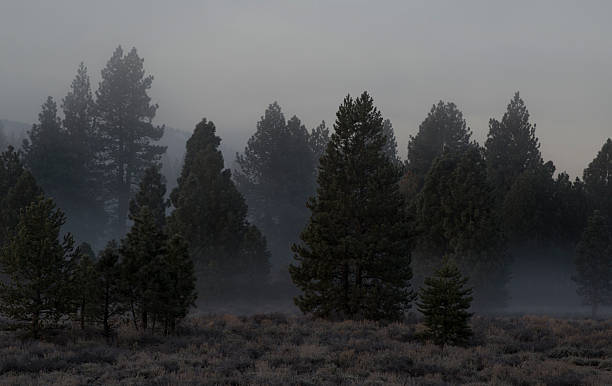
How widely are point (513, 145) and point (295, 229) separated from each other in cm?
2755

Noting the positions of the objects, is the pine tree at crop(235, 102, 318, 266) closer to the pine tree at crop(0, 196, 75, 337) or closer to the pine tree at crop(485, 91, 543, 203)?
the pine tree at crop(485, 91, 543, 203)

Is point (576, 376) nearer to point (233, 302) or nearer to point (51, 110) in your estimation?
point (233, 302)

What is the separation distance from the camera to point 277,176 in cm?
6053

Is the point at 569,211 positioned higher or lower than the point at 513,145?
lower

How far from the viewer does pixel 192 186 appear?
35.0 meters

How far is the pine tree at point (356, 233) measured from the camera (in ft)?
73.0

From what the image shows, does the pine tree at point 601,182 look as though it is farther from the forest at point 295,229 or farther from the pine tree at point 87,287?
the pine tree at point 87,287

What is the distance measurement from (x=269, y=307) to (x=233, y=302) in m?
3.14

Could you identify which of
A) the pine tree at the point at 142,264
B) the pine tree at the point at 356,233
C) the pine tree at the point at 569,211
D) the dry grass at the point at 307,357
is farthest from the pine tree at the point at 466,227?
the pine tree at the point at 142,264

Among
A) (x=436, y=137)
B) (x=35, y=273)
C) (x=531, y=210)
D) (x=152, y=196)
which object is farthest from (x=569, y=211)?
(x=35, y=273)

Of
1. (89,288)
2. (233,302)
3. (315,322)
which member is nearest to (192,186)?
(233,302)

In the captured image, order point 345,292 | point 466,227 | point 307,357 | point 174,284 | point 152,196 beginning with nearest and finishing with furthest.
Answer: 1. point 307,357
2. point 174,284
3. point 345,292
4. point 466,227
5. point 152,196

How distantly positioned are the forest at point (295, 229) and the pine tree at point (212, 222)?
0.37 feet

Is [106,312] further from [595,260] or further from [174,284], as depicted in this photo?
[595,260]
